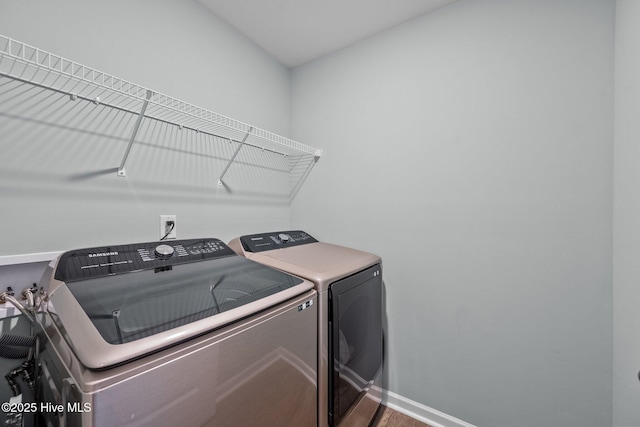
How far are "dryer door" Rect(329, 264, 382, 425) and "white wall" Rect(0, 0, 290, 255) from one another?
956 mm

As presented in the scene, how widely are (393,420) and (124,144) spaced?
2279 mm

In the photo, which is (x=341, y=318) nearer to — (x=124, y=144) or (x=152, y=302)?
(x=152, y=302)

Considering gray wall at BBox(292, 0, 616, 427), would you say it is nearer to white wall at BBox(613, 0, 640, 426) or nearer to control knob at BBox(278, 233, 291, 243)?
white wall at BBox(613, 0, 640, 426)

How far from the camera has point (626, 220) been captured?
3.40 ft

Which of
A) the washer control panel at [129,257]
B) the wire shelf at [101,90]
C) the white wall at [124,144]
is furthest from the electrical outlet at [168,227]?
the wire shelf at [101,90]

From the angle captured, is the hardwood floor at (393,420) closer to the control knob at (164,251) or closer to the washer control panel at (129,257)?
the washer control panel at (129,257)

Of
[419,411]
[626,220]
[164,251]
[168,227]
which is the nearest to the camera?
[626,220]

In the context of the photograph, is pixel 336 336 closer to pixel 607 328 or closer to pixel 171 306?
pixel 171 306

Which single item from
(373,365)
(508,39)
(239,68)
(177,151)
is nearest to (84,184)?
(177,151)

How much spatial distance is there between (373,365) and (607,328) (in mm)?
1144

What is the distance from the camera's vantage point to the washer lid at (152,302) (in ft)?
1.84

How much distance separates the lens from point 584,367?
1198mm

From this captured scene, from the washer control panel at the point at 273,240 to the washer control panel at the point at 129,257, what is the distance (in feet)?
0.59

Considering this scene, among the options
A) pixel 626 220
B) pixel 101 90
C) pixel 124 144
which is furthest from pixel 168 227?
pixel 626 220
